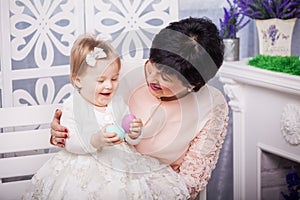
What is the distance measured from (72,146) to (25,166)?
1.49 feet

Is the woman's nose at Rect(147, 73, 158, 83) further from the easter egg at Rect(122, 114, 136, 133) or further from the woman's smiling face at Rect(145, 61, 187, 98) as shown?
the easter egg at Rect(122, 114, 136, 133)

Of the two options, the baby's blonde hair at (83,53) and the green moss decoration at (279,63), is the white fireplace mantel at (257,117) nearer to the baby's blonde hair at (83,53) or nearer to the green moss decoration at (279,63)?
the green moss decoration at (279,63)

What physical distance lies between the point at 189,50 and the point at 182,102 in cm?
22

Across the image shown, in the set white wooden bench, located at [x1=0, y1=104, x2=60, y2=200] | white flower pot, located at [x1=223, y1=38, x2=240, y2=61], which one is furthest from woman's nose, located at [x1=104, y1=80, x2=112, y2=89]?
white flower pot, located at [x1=223, y1=38, x2=240, y2=61]

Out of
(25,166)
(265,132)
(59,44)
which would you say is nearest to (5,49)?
(59,44)

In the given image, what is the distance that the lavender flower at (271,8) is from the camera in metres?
2.47

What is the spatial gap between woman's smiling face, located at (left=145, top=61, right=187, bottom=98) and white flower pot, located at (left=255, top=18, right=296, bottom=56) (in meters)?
0.64

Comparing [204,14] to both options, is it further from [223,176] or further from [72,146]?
[72,146]

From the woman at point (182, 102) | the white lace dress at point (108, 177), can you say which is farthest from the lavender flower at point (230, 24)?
the white lace dress at point (108, 177)

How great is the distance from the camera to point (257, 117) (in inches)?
100

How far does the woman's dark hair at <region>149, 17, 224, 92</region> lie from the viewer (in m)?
1.95

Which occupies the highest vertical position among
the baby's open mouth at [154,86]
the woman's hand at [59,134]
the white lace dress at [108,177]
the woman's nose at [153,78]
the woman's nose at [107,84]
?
the woman's nose at [153,78]

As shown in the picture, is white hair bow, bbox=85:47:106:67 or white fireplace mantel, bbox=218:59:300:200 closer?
white hair bow, bbox=85:47:106:67

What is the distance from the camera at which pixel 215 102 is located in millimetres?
2146
